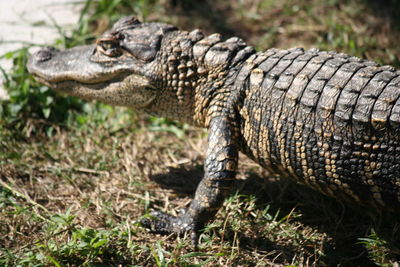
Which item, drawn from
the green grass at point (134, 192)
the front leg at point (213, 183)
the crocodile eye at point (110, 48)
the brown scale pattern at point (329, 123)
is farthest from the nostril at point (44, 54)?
the brown scale pattern at point (329, 123)

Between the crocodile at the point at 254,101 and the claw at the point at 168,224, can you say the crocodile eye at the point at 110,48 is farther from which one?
the claw at the point at 168,224

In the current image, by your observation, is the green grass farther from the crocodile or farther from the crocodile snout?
the crocodile snout

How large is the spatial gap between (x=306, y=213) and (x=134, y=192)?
1.42 m

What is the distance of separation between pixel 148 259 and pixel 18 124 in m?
2.21

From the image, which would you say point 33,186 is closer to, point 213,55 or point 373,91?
point 213,55

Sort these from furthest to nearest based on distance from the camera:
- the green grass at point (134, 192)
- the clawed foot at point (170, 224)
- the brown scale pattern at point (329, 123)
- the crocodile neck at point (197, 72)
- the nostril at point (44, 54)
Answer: the nostril at point (44, 54), the crocodile neck at point (197, 72), the clawed foot at point (170, 224), the green grass at point (134, 192), the brown scale pattern at point (329, 123)

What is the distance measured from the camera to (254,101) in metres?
3.41

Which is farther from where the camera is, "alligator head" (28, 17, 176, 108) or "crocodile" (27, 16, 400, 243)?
"alligator head" (28, 17, 176, 108)

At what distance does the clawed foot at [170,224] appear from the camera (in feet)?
11.3

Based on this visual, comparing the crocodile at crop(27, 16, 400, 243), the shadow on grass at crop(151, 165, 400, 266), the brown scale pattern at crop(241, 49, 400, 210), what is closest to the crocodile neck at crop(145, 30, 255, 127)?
the crocodile at crop(27, 16, 400, 243)

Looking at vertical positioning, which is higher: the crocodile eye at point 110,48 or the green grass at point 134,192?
the crocodile eye at point 110,48

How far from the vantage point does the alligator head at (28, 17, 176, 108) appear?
12.5 feet

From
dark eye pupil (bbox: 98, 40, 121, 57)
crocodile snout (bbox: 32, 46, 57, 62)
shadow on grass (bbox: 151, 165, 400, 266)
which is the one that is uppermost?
dark eye pupil (bbox: 98, 40, 121, 57)

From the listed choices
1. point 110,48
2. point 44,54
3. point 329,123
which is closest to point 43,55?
point 44,54
